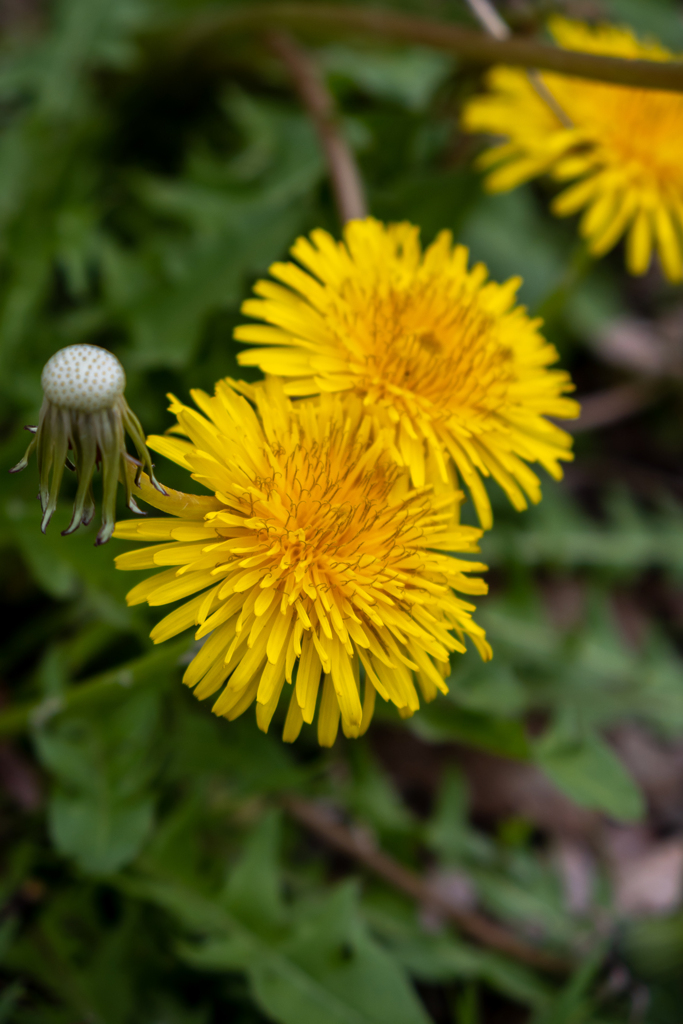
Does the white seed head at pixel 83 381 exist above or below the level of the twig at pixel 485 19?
below

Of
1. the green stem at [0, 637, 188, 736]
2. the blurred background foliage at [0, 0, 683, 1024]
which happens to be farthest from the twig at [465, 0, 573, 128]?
the green stem at [0, 637, 188, 736]

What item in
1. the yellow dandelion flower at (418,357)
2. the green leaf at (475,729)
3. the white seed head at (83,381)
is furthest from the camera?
the green leaf at (475,729)

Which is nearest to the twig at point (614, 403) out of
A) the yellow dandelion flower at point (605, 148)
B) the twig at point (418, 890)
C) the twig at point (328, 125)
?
the yellow dandelion flower at point (605, 148)

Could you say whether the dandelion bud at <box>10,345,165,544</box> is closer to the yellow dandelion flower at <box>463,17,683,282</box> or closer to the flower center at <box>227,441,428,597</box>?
the flower center at <box>227,441,428,597</box>

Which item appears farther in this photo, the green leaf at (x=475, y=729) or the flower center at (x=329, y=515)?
the green leaf at (x=475, y=729)

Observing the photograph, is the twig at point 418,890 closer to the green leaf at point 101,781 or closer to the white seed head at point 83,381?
the green leaf at point 101,781

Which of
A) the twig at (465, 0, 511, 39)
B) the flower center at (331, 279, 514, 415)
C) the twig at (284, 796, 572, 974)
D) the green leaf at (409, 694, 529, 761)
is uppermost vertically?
the twig at (465, 0, 511, 39)

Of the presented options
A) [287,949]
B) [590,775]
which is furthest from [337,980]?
[590,775]

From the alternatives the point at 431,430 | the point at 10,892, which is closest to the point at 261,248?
the point at 431,430

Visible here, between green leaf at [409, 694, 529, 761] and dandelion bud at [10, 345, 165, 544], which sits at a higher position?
dandelion bud at [10, 345, 165, 544]
